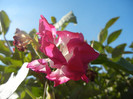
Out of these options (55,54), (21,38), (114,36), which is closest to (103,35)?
(114,36)

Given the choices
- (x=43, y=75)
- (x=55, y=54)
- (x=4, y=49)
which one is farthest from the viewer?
(x=4, y=49)

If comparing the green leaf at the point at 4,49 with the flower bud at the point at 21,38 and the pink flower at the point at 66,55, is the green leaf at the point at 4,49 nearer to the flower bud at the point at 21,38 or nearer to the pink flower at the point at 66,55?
the flower bud at the point at 21,38

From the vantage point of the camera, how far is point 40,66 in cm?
45

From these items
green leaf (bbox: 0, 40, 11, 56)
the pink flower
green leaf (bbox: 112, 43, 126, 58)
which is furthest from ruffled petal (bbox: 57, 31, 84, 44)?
green leaf (bbox: 112, 43, 126, 58)

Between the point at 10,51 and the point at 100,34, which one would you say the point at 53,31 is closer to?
the point at 10,51

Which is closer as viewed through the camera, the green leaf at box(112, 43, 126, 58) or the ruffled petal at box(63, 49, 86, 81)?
the ruffled petal at box(63, 49, 86, 81)

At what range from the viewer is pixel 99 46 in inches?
41.9

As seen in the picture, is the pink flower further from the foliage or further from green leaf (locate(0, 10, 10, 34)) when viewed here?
green leaf (locate(0, 10, 10, 34))

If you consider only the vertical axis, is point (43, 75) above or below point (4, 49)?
below

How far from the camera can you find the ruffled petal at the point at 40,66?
438 millimetres

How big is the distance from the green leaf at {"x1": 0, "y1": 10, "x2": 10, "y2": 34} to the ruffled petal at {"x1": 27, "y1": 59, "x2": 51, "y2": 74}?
56cm

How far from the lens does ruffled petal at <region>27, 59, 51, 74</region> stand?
1.44 feet

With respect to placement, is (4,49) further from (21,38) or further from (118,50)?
(118,50)

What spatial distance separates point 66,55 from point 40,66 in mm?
91
